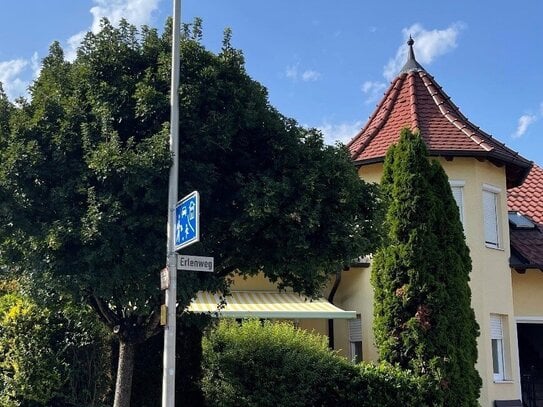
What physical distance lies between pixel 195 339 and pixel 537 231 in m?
13.6

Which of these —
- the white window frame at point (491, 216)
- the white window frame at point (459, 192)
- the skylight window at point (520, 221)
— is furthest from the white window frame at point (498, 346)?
Answer: the skylight window at point (520, 221)

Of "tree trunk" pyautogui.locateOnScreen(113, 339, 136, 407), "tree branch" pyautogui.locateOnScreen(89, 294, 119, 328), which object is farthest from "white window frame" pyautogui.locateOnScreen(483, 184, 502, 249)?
"tree branch" pyautogui.locateOnScreen(89, 294, 119, 328)

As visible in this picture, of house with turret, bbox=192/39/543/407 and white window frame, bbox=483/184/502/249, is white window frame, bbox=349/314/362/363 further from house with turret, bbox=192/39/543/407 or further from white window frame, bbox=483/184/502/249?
white window frame, bbox=483/184/502/249

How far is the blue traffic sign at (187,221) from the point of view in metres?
9.99

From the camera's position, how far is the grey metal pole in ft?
34.4

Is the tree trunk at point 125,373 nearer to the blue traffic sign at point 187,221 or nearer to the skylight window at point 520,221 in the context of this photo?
the blue traffic sign at point 187,221

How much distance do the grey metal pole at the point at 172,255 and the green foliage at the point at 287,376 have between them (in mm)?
4929

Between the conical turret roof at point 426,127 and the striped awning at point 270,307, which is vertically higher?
the conical turret roof at point 426,127

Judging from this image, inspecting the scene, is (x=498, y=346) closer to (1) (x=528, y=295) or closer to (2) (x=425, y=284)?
(1) (x=528, y=295)

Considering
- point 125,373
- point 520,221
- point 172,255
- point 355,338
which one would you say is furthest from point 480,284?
point 172,255

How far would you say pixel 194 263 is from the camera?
10500mm

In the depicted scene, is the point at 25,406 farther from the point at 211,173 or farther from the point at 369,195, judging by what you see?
the point at 369,195

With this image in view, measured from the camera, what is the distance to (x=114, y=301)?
1172cm

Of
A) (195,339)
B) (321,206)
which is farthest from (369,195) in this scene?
(195,339)
